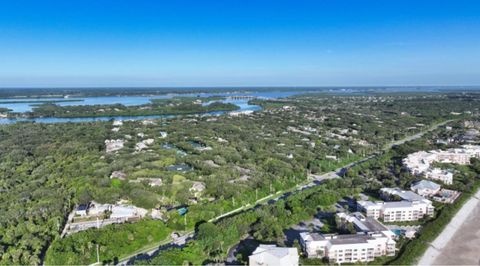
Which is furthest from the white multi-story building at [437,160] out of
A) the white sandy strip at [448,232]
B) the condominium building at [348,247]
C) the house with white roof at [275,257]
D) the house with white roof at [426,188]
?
the house with white roof at [275,257]

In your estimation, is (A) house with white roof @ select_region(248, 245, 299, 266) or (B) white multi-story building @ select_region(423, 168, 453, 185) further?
(B) white multi-story building @ select_region(423, 168, 453, 185)

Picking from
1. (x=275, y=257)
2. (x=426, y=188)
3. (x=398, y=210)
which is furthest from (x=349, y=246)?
(x=426, y=188)

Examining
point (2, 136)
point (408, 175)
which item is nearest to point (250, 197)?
point (408, 175)

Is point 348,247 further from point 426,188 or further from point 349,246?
point 426,188

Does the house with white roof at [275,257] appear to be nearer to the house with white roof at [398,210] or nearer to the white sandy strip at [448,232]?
the white sandy strip at [448,232]

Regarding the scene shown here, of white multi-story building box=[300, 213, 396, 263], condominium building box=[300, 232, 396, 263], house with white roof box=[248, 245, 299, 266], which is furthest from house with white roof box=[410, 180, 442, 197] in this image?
house with white roof box=[248, 245, 299, 266]

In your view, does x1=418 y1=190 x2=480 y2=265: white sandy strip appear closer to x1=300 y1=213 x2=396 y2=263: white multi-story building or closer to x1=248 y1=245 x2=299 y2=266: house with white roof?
x1=300 y1=213 x2=396 y2=263: white multi-story building
